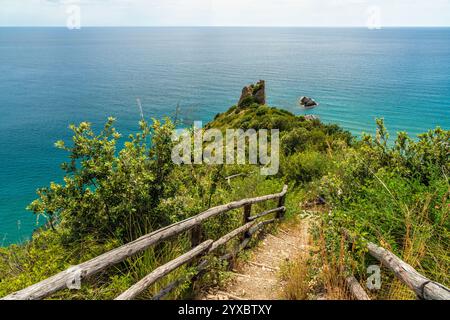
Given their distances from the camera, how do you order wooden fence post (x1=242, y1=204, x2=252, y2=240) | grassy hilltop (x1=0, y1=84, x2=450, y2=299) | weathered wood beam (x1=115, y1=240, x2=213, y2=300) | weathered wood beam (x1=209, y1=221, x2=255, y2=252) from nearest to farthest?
weathered wood beam (x1=115, y1=240, x2=213, y2=300) → grassy hilltop (x1=0, y1=84, x2=450, y2=299) → weathered wood beam (x1=209, y1=221, x2=255, y2=252) → wooden fence post (x1=242, y1=204, x2=252, y2=240)

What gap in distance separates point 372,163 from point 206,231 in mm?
2978

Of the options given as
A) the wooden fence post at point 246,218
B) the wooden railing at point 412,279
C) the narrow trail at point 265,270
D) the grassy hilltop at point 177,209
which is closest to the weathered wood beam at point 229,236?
the wooden fence post at point 246,218

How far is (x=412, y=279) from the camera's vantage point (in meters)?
2.72

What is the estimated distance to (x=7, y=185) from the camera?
34688mm

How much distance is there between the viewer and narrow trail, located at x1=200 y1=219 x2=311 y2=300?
438 cm

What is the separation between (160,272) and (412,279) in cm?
240

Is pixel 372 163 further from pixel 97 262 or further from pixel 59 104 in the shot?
pixel 59 104

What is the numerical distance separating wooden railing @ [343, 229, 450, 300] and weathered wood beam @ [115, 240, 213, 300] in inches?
79.5

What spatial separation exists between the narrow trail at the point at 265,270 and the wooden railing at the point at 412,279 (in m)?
1.40

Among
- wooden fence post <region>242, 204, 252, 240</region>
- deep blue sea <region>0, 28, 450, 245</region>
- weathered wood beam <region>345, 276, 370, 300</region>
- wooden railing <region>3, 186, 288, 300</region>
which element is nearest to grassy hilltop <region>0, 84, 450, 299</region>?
weathered wood beam <region>345, 276, 370, 300</region>

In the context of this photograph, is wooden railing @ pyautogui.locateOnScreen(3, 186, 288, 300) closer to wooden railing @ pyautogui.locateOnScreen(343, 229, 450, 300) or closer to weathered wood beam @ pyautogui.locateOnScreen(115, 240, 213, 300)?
weathered wood beam @ pyautogui.locateOnScreen(115, 240, 213, 300)

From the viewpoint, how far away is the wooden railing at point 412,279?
2450 millimetres

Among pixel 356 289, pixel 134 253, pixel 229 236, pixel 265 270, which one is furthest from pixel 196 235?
pixel 356 289

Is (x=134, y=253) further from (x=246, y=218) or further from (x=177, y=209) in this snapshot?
(x=246, y=218)
